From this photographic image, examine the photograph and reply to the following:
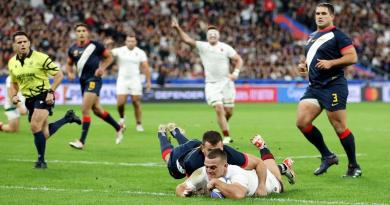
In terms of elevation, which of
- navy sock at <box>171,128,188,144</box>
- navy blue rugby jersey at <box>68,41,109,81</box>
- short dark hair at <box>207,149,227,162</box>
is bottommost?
navy sock at <box>171,128,188,144</box>

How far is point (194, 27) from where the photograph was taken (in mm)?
48406

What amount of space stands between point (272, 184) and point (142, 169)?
11.9 ft

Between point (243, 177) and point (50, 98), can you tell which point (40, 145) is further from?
point (243, 177)

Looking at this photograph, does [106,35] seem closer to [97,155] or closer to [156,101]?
[156,101]

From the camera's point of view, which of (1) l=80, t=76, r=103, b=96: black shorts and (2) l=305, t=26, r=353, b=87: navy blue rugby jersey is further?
(1) l=80, t=76, r=103, b=96: black shorts

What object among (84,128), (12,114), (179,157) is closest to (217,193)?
(179,157)

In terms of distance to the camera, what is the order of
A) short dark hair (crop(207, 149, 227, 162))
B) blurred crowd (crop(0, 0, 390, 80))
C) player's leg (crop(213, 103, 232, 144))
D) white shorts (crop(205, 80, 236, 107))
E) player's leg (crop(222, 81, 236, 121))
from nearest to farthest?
1. short dark hair (crop(207, 149, 227, 162))
2. player's leg (crop(213, 103, 232, 144))
3. white shorts (crop(205, 80, 236, 107))
4. player's leg (crop(222, 81, 236, 121))
5. blurred crowd (crop(0, 0, 390, 80))

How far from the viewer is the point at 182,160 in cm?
1116

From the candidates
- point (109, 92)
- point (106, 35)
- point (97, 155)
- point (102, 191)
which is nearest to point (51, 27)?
point (106, 35)

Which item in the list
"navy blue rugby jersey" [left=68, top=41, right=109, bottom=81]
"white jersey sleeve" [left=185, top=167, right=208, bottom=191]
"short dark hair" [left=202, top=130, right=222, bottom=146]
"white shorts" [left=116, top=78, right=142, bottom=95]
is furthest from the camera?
"white shorts" [left=116, top=78, right=142, bottom=95]

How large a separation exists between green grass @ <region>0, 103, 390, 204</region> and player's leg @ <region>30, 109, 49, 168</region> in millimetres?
238

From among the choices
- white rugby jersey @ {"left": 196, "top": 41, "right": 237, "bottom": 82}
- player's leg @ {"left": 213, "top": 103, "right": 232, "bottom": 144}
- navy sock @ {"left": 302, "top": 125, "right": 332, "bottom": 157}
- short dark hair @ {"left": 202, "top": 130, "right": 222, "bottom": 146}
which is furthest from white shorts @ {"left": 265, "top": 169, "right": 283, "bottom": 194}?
white rugby jersey @ {"left": 196, "top": 41, "right": 237, "bottom": 82}

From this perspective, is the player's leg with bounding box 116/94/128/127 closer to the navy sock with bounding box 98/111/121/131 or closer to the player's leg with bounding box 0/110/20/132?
the player's leg with bounding box 0/110/20/132

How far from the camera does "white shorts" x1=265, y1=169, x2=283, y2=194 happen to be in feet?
35.6
